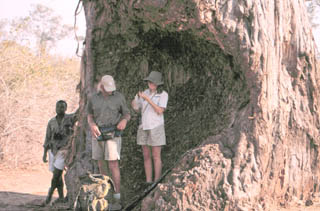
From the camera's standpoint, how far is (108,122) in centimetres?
564

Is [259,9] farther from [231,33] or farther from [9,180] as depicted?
[9,180]

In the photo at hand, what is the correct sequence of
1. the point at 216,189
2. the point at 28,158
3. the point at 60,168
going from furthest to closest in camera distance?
the point at 28,158 < the point at 60,168 < the point at 216,189

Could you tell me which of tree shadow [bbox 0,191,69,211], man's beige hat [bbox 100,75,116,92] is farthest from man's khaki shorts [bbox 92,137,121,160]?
tree shadow [bbox 0,191,69,211]

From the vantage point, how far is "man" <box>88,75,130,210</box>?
5.57 metres

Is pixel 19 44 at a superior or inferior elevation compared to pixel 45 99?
superior

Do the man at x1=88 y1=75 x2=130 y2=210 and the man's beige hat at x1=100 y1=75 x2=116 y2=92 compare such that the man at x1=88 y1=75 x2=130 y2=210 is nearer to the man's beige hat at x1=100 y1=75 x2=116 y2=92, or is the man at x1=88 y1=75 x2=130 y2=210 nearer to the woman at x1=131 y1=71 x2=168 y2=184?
the man's beige hat at x1=100 y1=75 x2=116 y2=92

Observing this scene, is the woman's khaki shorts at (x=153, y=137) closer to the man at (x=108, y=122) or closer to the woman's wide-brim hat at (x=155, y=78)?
the man at (x=108, y=122)

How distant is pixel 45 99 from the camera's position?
461 inches

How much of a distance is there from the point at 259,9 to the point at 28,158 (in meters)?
7.48

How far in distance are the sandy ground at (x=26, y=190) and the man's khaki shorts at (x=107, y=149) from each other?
1446 millimetres

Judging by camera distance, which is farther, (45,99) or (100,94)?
(45,99)

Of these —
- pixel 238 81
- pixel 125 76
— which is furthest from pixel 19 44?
pixel 238 81

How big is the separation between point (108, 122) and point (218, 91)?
Answer: 182cm

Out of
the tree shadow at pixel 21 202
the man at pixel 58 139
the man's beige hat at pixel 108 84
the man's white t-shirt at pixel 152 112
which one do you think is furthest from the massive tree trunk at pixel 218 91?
the man's beige hat at pixel 108 84
